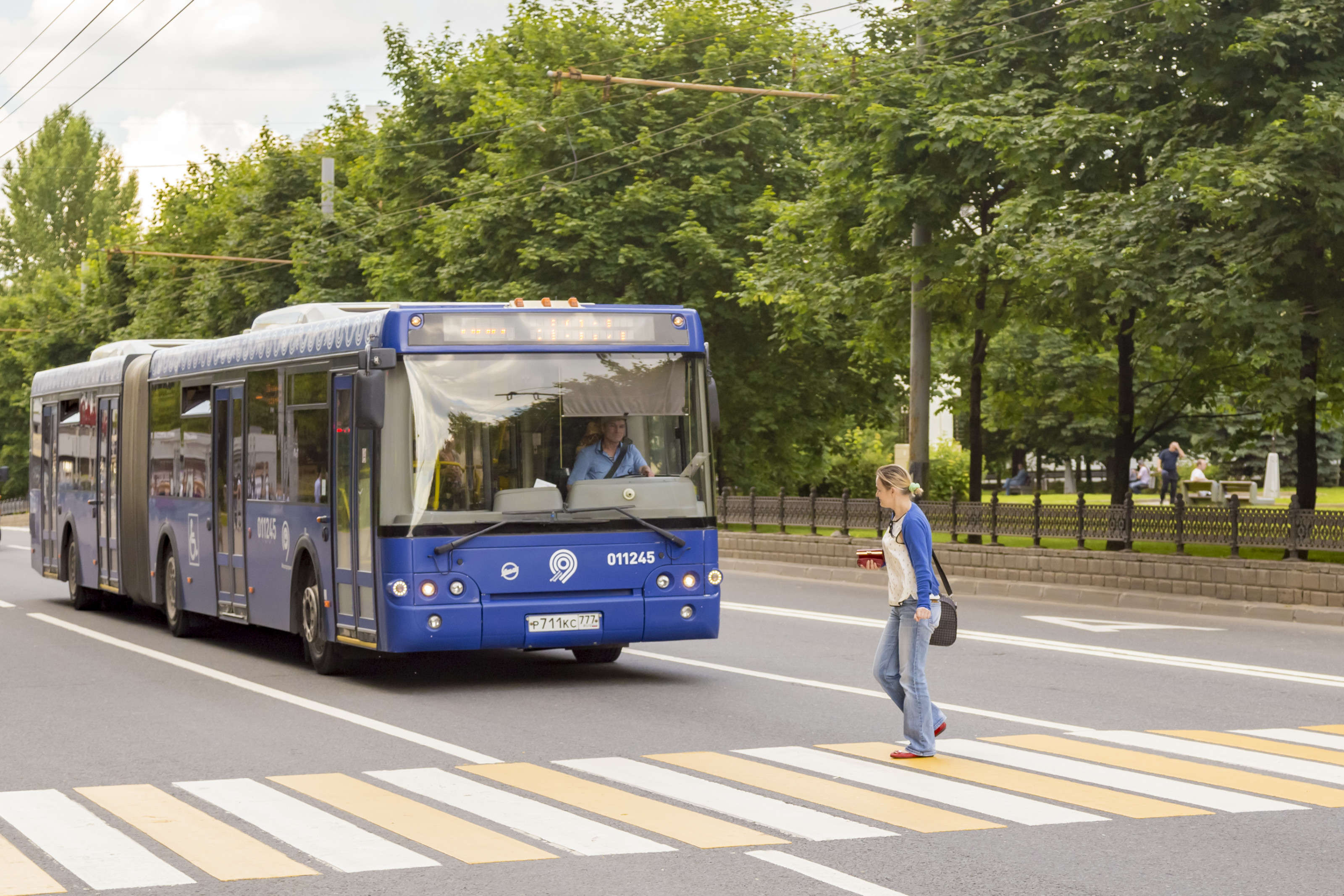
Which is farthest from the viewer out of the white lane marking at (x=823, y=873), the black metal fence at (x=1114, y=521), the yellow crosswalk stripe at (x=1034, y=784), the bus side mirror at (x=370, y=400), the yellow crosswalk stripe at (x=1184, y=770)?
the black metal fence at (x=1114, y=521)

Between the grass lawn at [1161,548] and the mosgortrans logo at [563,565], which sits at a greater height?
the mosgortrans logo at [563,565]

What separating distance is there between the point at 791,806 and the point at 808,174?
28727 millimetres

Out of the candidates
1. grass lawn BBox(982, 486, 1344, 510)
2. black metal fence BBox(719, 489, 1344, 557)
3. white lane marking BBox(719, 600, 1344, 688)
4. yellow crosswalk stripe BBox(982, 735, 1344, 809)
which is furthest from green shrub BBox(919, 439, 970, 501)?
yellow crosswalk stripe BBox(982, 735, 1344, 809)

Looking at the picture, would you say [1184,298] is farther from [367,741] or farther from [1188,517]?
[367,741]

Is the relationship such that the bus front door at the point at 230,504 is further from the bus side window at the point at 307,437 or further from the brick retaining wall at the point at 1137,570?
the brick retaining wall at the point at 1137,570

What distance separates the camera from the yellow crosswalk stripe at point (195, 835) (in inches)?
268

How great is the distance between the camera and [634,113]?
117 feet

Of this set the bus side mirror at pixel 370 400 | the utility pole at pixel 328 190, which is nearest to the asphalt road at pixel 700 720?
the bus side mirror at pixel 370 400

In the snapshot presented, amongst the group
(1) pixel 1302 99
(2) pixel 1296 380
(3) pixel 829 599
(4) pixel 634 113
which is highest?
(4) pixel 634 113

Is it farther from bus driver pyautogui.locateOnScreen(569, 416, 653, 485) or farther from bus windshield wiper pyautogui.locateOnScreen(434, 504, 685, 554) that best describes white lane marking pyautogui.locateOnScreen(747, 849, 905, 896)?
bus driver pyautogui.locateOnScreen(569, 416, 653, 485)

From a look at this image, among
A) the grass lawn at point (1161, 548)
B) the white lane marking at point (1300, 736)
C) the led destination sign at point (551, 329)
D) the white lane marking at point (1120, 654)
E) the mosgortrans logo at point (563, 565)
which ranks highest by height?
the led destination sign at point (551, 329)

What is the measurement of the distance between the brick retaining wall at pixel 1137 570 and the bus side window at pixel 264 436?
11.4m

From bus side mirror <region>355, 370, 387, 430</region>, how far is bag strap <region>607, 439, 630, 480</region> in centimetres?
169

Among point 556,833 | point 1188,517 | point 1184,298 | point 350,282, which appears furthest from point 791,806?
point 350,282
